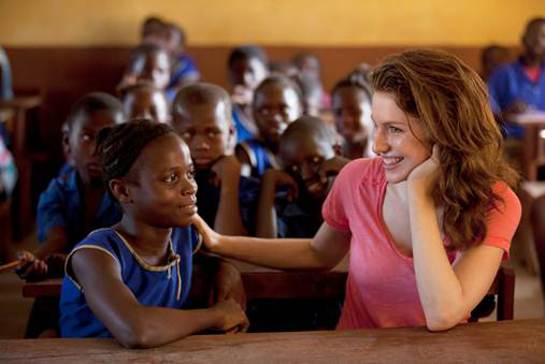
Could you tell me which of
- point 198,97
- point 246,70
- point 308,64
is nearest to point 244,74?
point 246,70

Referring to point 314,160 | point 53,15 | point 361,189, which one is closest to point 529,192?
point 314,160

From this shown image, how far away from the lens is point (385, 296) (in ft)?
6.06

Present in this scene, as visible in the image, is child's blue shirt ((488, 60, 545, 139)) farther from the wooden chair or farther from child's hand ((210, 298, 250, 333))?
child's hand ((210, 298, 250, 333))

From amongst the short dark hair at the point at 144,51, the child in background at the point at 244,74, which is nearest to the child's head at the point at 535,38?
the child in background at the point at 244,74

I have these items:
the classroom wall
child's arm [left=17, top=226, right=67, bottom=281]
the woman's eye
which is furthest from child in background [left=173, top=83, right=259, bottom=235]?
the classroom wall

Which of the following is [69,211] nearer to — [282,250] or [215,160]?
[215,160]

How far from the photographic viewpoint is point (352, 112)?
12.1 feet

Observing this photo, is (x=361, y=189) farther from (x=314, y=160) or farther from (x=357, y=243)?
(x=314, y=160)

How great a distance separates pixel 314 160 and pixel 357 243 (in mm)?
966

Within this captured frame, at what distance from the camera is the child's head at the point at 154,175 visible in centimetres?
181

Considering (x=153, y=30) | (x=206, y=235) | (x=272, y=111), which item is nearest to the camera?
(x=206, y=235)

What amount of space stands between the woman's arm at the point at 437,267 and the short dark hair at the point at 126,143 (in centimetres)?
56

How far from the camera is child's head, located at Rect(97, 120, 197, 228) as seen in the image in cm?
181

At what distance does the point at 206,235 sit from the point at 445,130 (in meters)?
0.68
